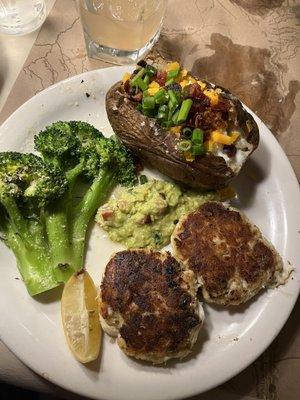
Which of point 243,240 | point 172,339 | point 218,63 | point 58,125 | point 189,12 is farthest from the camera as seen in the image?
point 189,12

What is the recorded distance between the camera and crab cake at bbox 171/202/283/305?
1794mm

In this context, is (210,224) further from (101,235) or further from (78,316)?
(78,316)

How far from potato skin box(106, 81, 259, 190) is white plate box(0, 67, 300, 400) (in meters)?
0.18

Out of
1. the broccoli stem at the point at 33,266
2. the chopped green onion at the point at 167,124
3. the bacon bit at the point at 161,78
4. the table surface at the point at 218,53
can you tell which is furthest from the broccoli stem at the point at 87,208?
the table surface at the point at 218,53

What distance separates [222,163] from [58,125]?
66cm

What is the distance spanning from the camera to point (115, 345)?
70.1 inches

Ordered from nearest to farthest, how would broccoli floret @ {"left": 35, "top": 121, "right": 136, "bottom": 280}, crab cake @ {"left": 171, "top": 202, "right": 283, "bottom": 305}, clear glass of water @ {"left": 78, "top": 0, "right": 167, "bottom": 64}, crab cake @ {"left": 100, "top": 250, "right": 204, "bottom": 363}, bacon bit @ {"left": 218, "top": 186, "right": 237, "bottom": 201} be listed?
crab cake @ {"left": 100, "top": 250, "right": 204, "bottom": 363} < crab cake @ {"left": 171, "top": 202, "right": 283, "bottom": 305} < broccoli floret @ {"left": 35, "top": 121, "right": 136, "bottom": 280} < bacon bit @ {"left": 218, "top": 186, "right": 237, "bottom": 201} < clear glass of water @ {"left": 78, "top": 0, "right": 167, "bottom": 64}

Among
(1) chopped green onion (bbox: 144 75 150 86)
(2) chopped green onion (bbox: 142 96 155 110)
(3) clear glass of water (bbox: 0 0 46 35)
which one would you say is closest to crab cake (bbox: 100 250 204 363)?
(2) chopped green onion (bbox: 142 96 155 110)

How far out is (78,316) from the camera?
1.73m

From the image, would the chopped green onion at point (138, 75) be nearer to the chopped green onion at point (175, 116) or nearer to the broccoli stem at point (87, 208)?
the chopped green onion at point (175, 116)

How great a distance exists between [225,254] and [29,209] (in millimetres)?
739

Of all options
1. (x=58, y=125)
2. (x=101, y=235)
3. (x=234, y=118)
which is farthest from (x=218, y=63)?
(x=101, y=235)

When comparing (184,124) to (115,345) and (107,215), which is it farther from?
(115,345)

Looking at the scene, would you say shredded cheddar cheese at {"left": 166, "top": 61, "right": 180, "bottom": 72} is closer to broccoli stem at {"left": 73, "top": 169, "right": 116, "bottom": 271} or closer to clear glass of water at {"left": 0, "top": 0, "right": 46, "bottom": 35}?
broccoli stem at {"left": 73, "top": 169, "right": 116, "bottom": 271}
